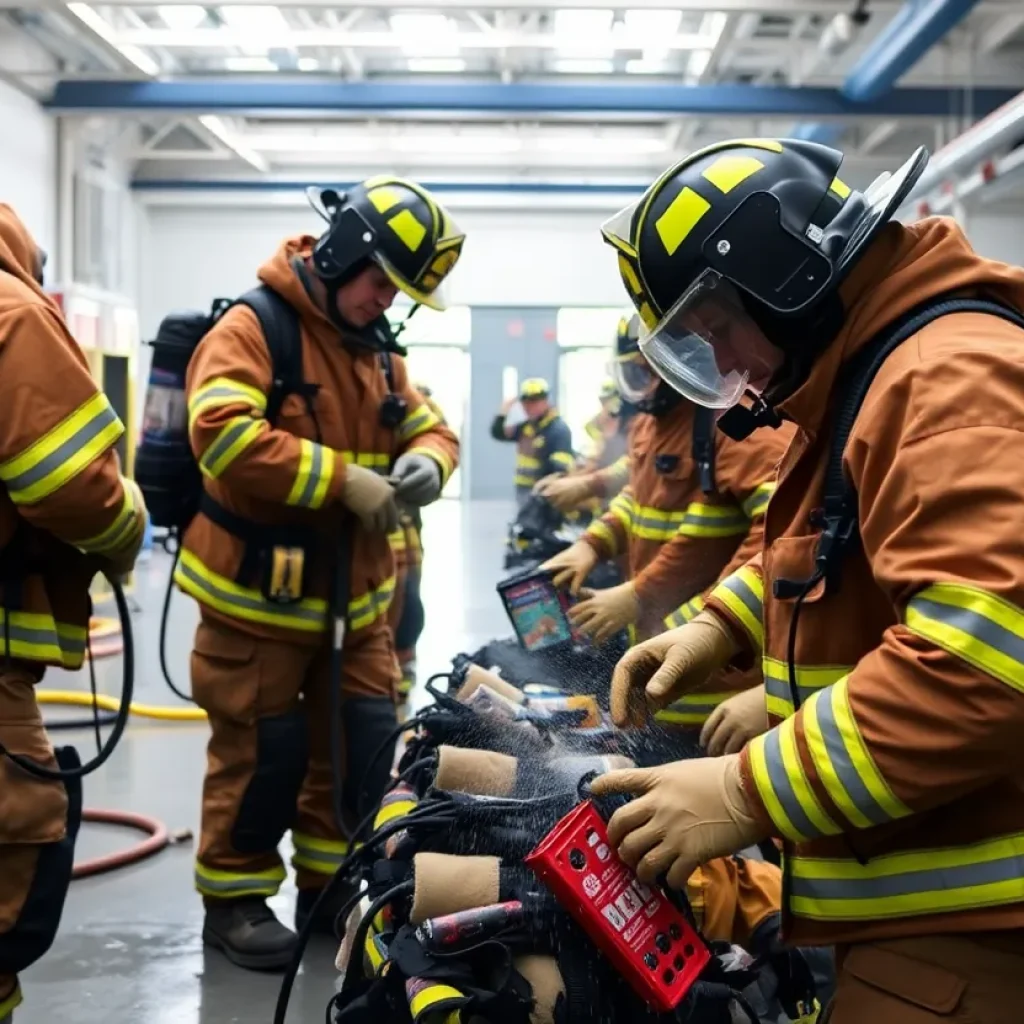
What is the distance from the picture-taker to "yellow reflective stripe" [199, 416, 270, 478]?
3.03 metres

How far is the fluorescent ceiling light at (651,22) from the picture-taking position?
1127cm

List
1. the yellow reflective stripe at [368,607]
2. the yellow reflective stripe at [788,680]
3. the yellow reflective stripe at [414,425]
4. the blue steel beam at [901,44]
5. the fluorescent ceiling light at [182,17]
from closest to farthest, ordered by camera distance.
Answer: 1. the yellow reflective stripe at [788,680]
2. the yellow reflective stripe at [368,607]
3. the yellow reflective stripe at [414,425]
4. the blue steel beam at [901,44]
5. the fluorescent ceiling light at [182,17]

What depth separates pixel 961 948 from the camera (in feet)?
4.56

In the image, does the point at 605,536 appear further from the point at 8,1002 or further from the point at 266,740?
the point at 8,1002

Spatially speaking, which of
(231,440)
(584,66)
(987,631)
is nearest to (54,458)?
(231,440)

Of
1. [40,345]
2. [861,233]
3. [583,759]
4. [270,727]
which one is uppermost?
[861,233]

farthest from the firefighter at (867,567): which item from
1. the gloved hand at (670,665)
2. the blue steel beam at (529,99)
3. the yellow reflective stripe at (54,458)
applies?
the blue steel beam at (529,99)

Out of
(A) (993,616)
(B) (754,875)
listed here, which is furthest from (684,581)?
(A) (993,616)

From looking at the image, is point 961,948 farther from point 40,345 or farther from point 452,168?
point 452,168

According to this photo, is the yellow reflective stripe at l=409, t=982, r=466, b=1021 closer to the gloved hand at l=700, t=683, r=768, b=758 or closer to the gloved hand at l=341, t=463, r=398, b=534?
the gloved hand at l=700, t=683, r=768, b=758

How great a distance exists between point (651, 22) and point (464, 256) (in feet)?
24.1

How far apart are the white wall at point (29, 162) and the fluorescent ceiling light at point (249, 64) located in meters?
1.94

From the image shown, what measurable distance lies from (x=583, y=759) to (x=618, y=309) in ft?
57.2

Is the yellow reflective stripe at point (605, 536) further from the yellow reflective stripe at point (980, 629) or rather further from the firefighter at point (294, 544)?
the yellow reflective stripe at point (980, 629)
